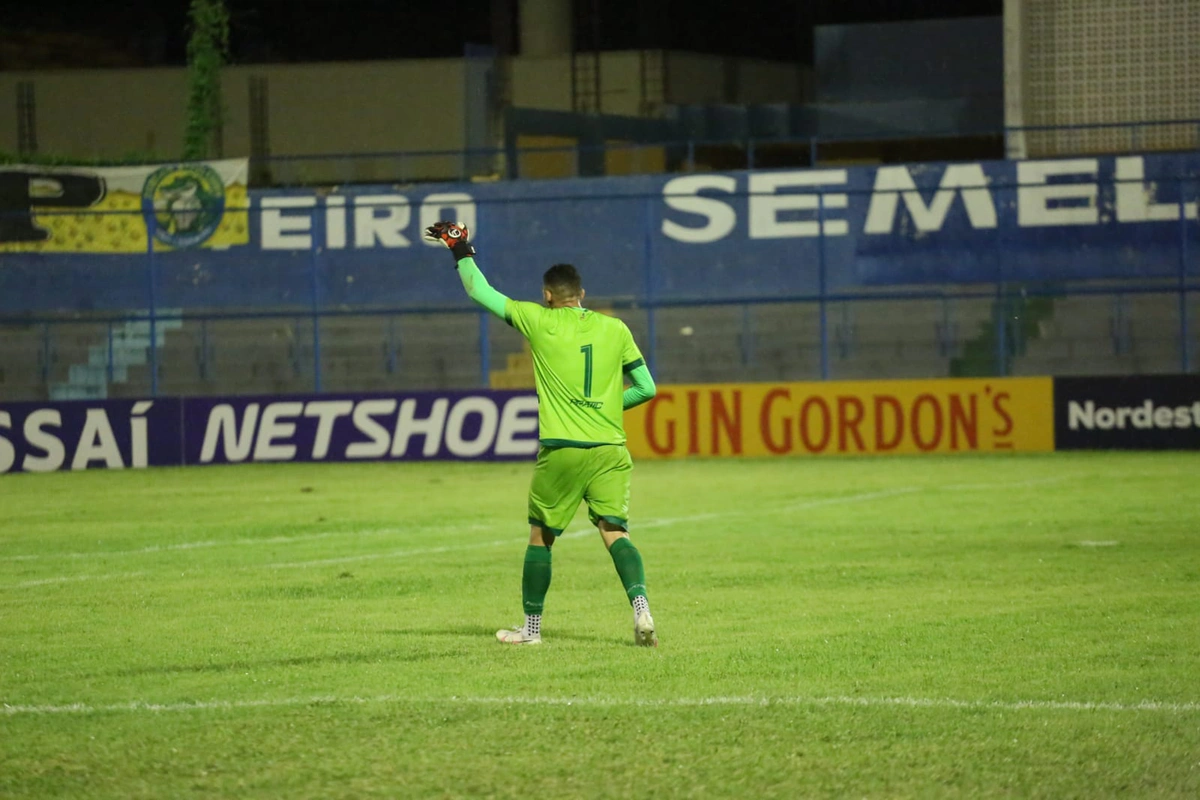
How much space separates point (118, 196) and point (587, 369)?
2669 cm

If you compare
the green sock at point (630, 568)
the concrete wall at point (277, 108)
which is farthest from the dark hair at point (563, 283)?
the concrete wall at point (277, 108)

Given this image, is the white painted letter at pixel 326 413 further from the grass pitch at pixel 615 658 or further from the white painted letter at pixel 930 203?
the white painted letter at pixel 930 203

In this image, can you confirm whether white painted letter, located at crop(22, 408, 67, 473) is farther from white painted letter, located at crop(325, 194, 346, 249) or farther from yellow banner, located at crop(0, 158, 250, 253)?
white painted letter, located at crop(325, 194, 346, 249)

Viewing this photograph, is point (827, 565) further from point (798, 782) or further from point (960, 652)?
point (798, 782)

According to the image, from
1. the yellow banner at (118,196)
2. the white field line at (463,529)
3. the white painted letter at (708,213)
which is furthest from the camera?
the white painted letter at (708,213)

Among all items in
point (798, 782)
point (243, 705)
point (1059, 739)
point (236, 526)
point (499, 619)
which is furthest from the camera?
point (236, 526)

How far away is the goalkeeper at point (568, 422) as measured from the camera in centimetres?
899

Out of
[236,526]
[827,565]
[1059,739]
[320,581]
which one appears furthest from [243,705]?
[236,526]

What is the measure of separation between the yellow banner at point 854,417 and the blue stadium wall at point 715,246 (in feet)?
18.2

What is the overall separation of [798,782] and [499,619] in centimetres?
444

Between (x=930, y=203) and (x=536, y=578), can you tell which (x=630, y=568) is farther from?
(x=930, y=203)

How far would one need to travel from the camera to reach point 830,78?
140 feet

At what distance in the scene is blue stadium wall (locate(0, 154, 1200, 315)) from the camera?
31.6m

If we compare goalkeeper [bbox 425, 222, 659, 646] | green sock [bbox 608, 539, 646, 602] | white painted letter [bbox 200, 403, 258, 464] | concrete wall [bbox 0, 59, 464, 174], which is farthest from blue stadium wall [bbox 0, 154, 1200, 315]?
green sock [bbox 608, 539, 646, 602]
